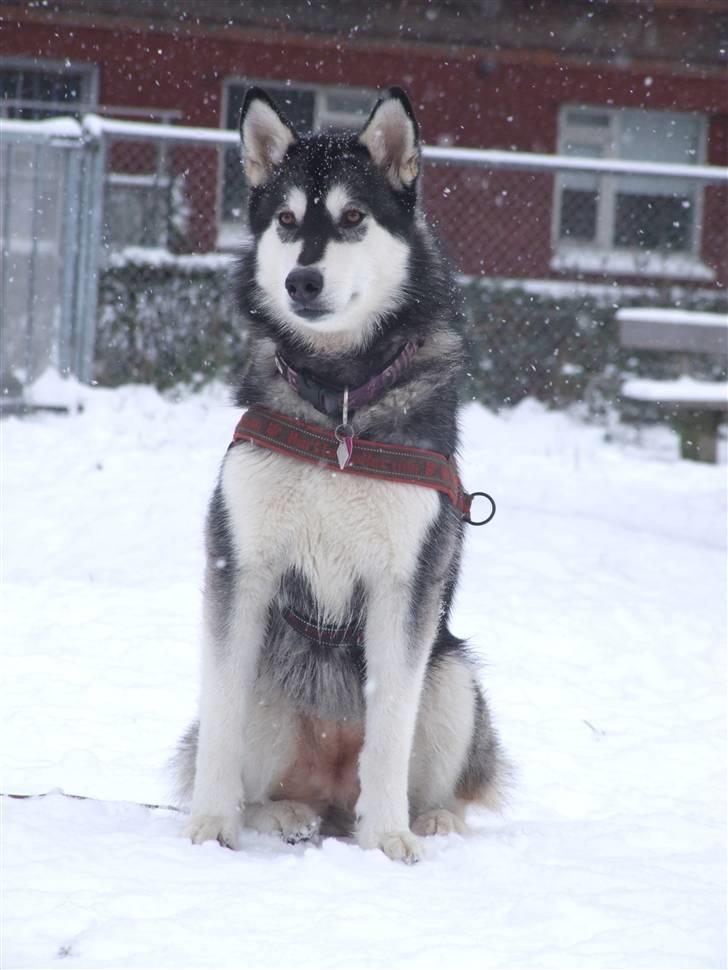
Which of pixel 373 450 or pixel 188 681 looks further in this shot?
pixel 188 681

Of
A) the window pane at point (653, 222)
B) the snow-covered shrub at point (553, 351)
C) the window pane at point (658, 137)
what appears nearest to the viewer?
the snow-covered shrub at point (553, 351)

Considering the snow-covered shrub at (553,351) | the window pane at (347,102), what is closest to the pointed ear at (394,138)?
the snow-covered shrub at (553,351)

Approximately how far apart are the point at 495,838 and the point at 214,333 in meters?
6.89

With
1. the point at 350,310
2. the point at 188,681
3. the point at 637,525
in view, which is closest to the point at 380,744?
the point at 350,310

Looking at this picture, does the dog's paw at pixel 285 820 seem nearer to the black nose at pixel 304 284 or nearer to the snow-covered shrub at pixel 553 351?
the black nose at pixel 304 284

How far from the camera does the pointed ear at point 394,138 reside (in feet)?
9.62

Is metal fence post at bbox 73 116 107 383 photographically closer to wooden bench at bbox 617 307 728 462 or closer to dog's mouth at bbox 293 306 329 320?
wooden bench at bbox 617 307 728 462

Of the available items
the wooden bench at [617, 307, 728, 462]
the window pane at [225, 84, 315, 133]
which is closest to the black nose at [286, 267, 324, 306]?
the wooden bench at [617, 307, 728, 462]

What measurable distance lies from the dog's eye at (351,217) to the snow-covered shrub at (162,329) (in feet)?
21.0

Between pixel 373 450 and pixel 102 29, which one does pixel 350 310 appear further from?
pixel 102 29

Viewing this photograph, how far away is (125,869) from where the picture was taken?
2453 millimetres

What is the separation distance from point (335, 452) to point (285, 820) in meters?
0.92

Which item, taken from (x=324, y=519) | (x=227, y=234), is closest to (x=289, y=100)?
(x=227, y=234)

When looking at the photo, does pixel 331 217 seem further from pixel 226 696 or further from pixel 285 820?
pixel 285 820
